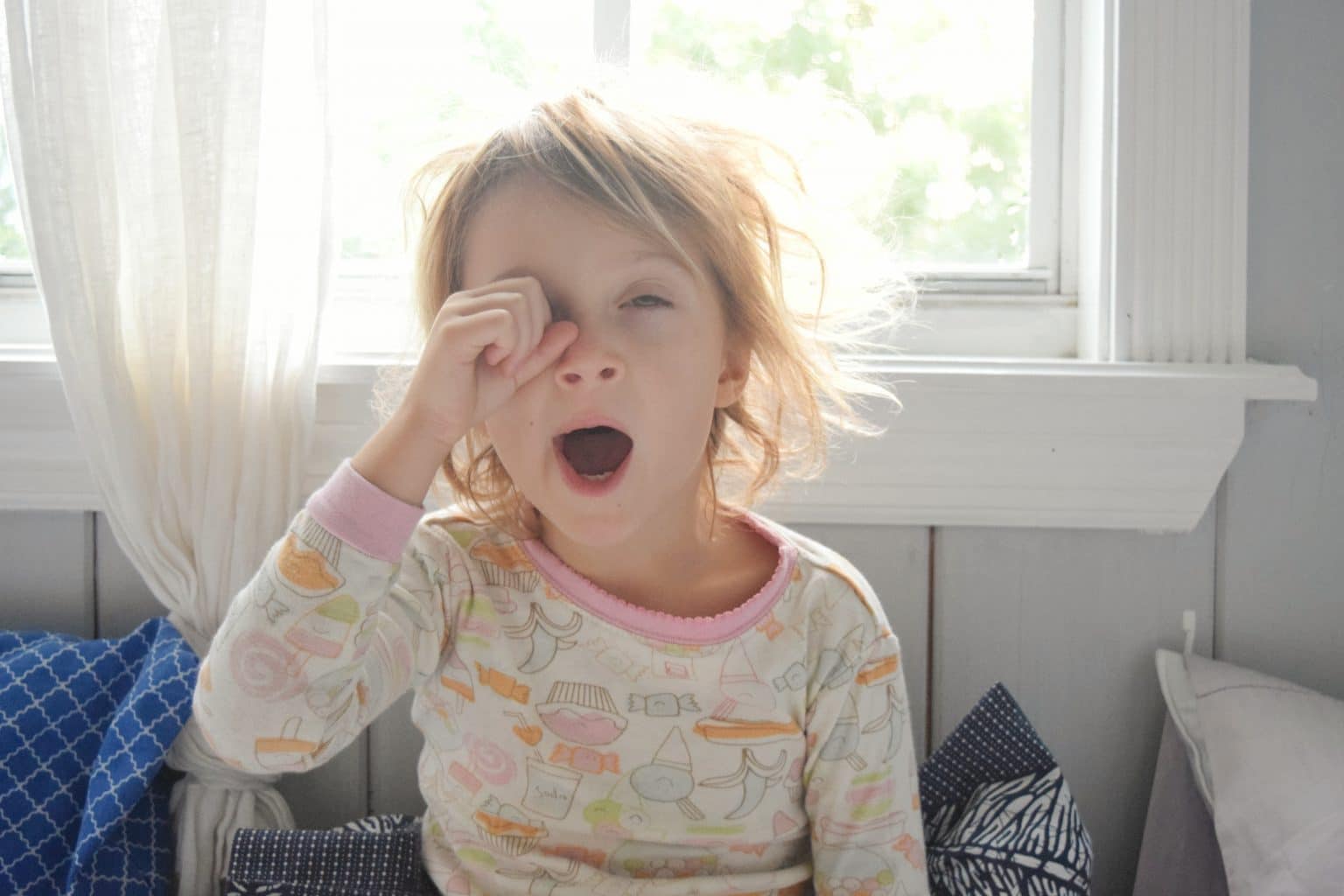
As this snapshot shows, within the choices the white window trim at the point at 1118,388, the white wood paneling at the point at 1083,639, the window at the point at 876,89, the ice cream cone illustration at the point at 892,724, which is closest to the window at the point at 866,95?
the window at the point at 876,89

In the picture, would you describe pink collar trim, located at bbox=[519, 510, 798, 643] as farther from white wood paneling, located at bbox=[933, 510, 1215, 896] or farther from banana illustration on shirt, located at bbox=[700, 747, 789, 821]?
white wood paneling, located at bbox=[933, 510, 1215, 896]

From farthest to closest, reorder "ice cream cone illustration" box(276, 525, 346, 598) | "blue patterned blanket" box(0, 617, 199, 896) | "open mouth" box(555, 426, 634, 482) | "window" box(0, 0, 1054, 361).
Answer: "window" box(0, 0, 1054, 361), "blue patterned blanket" box(0, 617, 199, 896), "open mouth" box(555, 426, 634, 482), "ice cream cone illustration" box(276, 525, 346, 598)

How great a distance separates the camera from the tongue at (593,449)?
3.03 feet

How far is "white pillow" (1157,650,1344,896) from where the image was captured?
1001mm

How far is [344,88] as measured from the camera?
122cm

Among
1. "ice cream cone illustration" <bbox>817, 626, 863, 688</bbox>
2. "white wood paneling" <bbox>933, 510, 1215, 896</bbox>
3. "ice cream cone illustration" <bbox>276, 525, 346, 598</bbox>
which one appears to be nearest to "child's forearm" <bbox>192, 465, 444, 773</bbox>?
"ice cream cone illustration" <bbox>276, 525, 346, 598</bbox>

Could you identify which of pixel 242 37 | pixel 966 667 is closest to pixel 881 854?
pixel 966 667

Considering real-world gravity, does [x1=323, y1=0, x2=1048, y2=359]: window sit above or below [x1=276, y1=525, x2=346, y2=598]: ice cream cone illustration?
above

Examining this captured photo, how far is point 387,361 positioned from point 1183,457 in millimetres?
756

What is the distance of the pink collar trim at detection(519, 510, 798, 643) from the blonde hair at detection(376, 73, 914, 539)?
1.4 inches

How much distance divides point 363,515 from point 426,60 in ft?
2.28

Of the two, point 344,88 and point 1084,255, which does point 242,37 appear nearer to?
point 344,88

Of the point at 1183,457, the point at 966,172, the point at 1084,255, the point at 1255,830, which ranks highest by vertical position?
the point at 966,172

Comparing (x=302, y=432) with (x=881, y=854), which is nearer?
(x=881, y=854)
